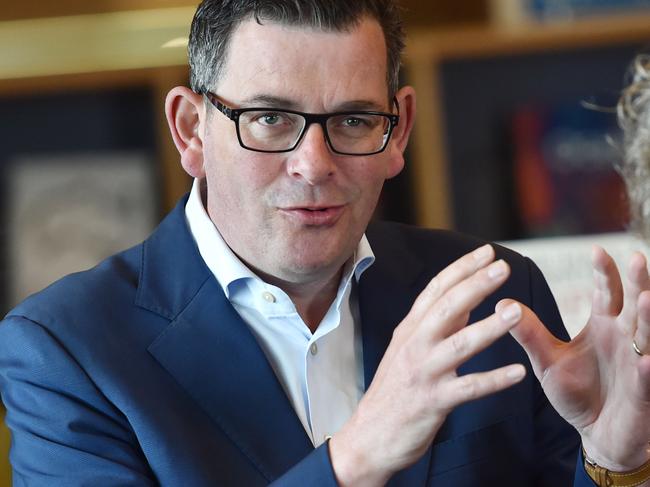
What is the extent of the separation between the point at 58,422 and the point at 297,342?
35cm

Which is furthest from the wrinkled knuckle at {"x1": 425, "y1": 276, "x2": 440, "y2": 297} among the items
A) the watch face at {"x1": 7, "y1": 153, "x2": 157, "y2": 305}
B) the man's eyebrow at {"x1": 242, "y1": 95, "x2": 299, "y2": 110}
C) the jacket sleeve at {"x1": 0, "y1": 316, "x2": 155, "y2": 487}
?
the watch face at {"x1": 7, "y1": 153, "x2": 157, "y2": 305}

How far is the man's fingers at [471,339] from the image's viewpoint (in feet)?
3.90

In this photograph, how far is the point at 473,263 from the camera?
124 centimetres

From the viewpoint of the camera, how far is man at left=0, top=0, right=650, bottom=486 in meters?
1.35

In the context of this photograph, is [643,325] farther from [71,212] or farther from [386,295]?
[71,212]

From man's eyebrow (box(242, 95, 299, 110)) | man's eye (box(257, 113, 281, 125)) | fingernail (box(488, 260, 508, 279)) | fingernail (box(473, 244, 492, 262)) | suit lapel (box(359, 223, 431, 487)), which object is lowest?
suit lapel (box(359, 223, 431, 487))

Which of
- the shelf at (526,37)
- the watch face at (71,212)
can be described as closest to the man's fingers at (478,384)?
the watch face at (71,212)

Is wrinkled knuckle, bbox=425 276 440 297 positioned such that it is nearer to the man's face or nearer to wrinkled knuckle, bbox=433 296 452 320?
wrinkled knuckle, bbox=433 296 452 320

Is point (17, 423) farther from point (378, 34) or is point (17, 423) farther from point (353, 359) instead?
point (378, 34)

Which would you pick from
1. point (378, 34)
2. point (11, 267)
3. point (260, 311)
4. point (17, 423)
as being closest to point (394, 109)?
point (378, 34)

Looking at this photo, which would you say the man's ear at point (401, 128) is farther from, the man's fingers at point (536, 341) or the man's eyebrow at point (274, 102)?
the man's fingers at point (536, 341)

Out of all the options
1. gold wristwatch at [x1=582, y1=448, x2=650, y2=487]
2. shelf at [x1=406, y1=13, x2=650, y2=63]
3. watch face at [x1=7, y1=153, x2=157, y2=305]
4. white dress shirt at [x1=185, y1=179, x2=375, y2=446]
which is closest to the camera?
gold wristwatch at [x1=582, y1=448, x2=650, y2=487]

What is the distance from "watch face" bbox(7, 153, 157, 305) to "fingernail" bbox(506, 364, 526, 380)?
189 cm

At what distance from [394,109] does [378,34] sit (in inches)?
4.7
